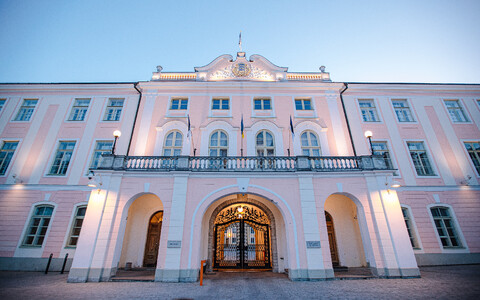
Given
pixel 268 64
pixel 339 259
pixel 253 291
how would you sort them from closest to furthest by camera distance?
pixel 253 291 → pixel 339 259 → pixel 268 64

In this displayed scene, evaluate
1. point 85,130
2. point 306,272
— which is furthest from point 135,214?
point 306,272

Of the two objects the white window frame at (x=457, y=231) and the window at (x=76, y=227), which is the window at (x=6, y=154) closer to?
the window at (x=76, y=227)

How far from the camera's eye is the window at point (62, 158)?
13.2m

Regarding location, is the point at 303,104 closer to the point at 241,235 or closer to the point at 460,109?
the point at 241,235

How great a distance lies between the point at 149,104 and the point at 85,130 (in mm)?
4624

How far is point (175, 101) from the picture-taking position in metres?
15.5

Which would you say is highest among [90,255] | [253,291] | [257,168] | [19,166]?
[19,166]

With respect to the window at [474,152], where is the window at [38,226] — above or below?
below

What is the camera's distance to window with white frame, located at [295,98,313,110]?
15.3 meters

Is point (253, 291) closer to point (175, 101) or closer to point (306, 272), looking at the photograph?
point (306, 272)

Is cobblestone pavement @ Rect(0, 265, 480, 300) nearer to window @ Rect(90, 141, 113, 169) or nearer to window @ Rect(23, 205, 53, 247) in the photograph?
window @ Rect(23, 205, 53, 247)

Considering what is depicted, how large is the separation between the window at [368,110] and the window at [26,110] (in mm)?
24396

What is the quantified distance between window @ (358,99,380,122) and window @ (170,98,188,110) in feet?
43.1

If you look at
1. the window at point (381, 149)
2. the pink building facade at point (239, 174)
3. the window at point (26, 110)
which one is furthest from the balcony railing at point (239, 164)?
the window at point (26, 110)
